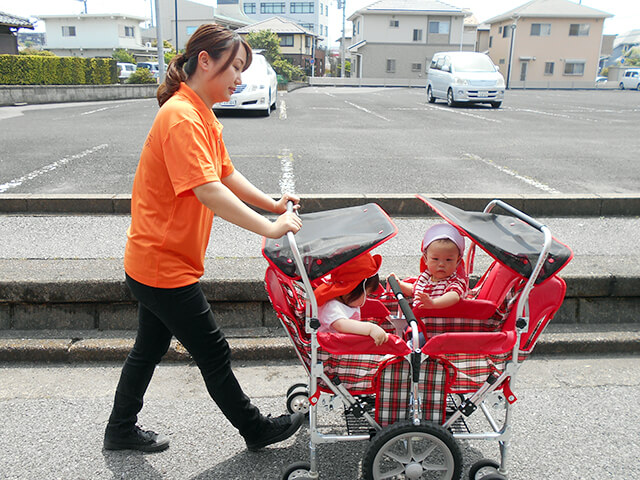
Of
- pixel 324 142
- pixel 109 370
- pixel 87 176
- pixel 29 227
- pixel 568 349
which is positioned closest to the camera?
pixel 109 370

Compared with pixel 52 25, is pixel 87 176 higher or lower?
lower

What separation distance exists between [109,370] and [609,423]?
112 inches

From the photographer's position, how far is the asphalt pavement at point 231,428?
2.56 m

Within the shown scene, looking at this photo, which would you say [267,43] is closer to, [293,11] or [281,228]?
[293,11]

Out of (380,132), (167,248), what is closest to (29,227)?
(167,248)

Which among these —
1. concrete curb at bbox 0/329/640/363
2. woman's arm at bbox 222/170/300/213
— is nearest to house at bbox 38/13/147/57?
concrete curb at bbox 0/329/640/363

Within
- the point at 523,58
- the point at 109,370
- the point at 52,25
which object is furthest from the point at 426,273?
the point at 52,25

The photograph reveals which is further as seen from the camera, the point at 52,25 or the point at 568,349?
the point at 52,25

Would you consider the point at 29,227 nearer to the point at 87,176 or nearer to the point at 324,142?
the point at 87,176

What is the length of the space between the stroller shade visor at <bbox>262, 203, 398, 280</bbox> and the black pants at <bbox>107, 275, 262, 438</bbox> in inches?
16.4

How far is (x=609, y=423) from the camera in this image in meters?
2.90

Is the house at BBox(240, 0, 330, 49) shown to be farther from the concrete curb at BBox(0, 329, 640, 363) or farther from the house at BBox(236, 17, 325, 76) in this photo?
the concrete curb at BBox(0, 329, 640, 363)

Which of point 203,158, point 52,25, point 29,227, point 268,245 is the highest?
point 52,25

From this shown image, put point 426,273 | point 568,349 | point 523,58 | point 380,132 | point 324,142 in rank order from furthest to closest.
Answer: point 523,58 → point 380,132 → point 324,142 → point 568,349 → point 426,273
